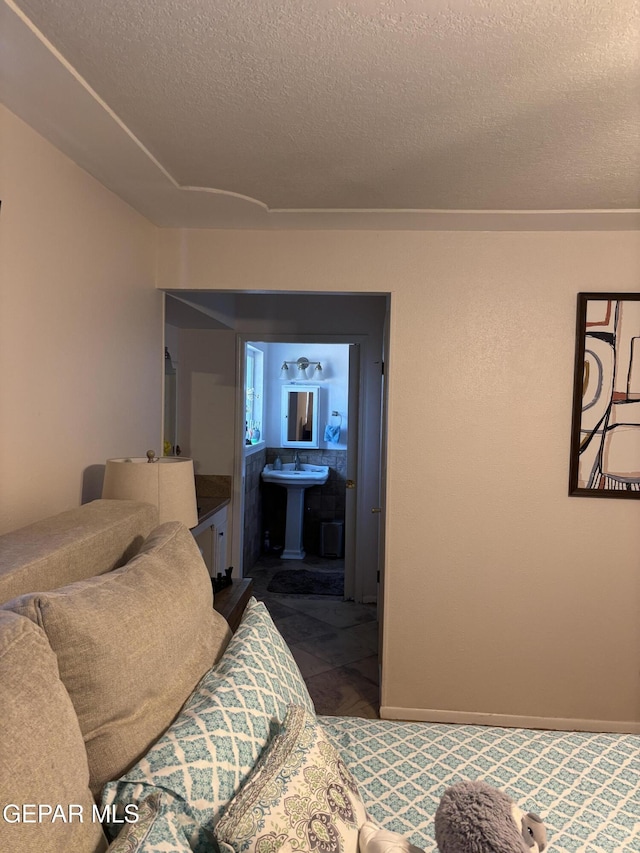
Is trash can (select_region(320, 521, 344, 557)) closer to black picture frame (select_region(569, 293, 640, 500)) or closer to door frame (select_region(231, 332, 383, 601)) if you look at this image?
door frame (select_region(231, 332, 383, 601))

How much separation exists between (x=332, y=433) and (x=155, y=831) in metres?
5.65

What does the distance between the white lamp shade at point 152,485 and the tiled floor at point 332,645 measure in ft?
5.44

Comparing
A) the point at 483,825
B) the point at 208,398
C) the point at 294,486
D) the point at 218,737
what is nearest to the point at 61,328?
the point at 218,737

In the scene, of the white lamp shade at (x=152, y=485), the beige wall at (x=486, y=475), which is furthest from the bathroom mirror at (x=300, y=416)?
the white lamp shade at (x=152, y=485)

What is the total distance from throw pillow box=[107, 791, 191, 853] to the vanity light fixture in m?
5.66

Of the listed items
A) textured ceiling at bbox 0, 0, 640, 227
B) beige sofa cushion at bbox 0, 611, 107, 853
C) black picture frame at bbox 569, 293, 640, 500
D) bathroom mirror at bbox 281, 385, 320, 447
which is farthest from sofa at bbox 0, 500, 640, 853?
bathroom mirror at bbox 281, 385, 320, 447

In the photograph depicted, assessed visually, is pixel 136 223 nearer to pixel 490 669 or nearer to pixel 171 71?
pixel 171 71

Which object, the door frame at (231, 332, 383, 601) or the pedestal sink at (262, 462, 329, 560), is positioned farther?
the pedestal sink at (262, 462, 329, 560)

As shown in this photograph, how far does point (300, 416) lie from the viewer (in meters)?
6.60

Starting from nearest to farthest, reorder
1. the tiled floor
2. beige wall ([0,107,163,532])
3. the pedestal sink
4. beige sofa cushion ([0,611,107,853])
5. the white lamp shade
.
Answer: beige sofa cushion ([0,611,107,853]) < beige wall ([0,107,163,532]) < the white lamp shade < the tiled floor < the pedestal sink

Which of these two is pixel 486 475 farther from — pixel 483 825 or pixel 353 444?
pixel 483 825

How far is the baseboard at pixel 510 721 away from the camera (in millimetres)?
3127

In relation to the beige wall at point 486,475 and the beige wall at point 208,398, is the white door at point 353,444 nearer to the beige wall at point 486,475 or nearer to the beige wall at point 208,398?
the beige wall at point 208,398

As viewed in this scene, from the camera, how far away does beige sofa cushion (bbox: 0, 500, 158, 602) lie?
1436 millimetres
